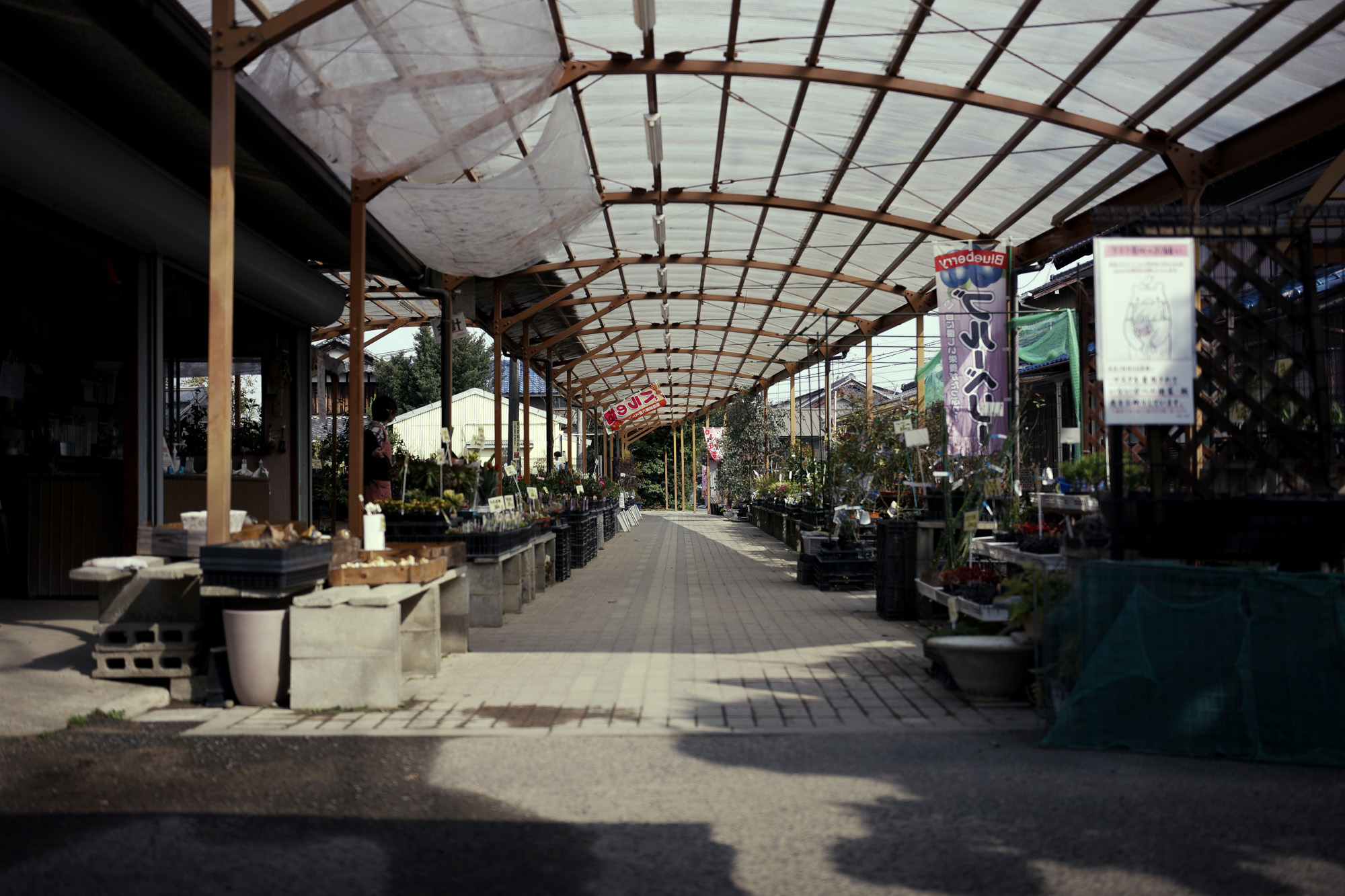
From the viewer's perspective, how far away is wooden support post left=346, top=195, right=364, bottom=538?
321 inches

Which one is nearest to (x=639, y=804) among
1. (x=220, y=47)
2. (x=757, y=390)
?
(x=220, y=47)

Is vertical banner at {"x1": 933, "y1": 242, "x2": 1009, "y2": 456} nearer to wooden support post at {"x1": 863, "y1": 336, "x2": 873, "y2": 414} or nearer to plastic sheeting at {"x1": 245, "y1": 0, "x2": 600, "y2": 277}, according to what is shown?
plastic sheeting at {"x1": 245, "y1": 0, "x2": 600, "y2": 277}

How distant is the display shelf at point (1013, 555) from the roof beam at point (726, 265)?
8336 millimetres

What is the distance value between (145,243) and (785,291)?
12.3m

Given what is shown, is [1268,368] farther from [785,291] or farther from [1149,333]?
[785,291]

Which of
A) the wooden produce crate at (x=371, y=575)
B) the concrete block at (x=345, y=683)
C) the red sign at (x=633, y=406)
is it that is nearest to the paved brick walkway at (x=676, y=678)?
the concrete block at (x=345, y=683)

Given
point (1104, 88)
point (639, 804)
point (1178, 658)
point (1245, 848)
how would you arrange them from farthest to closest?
point (1104, 88)
point (1178, 658)
point (639, 804)
point (1245, 848)

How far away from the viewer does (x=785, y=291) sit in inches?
724

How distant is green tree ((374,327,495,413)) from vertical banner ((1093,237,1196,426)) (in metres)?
45.3

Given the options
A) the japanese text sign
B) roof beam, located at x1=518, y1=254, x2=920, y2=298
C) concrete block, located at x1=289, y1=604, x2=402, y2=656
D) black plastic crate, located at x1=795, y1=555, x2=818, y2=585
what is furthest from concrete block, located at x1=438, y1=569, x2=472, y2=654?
the japanese text sign

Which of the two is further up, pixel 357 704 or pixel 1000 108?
pixel 1000 108

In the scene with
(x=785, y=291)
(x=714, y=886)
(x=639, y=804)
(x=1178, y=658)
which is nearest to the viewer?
(x=714, y=886)

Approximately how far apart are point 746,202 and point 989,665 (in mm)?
8303

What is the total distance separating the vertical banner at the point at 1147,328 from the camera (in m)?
5.00
